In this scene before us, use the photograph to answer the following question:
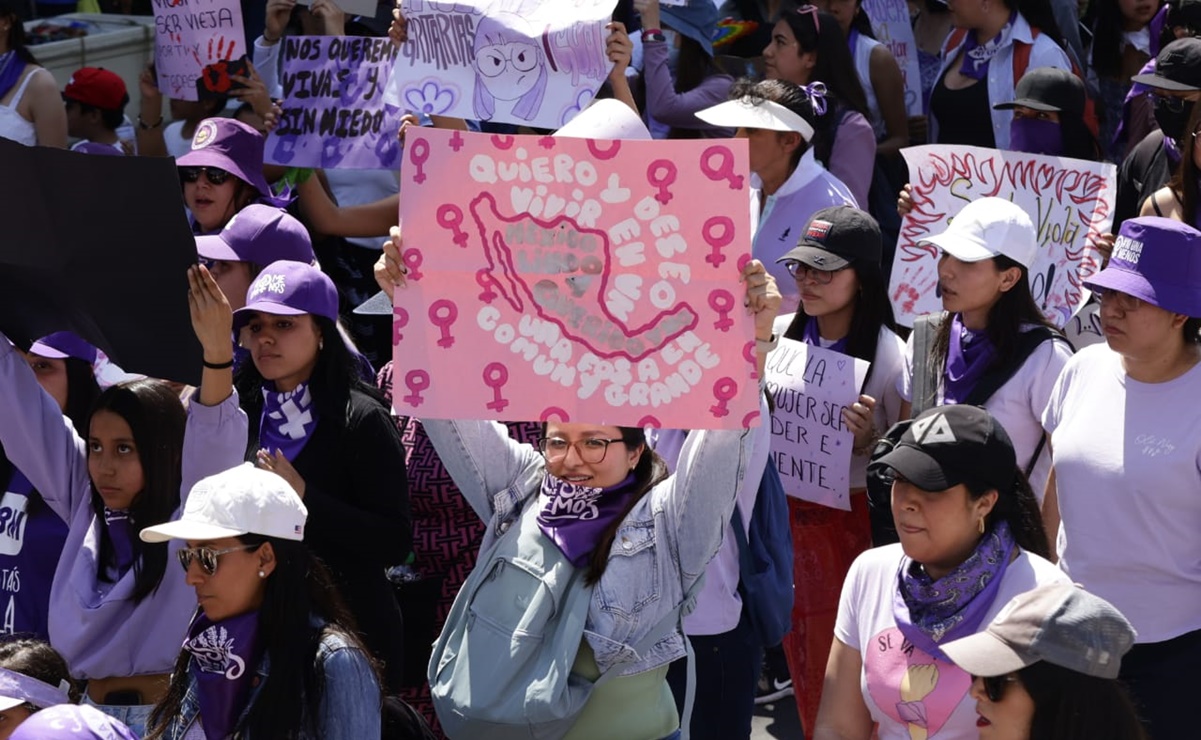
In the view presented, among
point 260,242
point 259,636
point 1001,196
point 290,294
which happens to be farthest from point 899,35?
point 259,636

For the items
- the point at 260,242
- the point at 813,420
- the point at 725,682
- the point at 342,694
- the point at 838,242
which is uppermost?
the point at 838,242

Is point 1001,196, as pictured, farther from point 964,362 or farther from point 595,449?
point 595,449

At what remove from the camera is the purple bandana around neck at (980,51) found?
8.20 m

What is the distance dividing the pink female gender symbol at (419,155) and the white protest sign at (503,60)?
2.30m

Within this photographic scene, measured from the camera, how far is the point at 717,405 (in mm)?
4176

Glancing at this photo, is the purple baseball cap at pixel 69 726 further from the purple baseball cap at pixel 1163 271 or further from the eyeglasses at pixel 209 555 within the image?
the purple baseball cap at pixel 1163 271

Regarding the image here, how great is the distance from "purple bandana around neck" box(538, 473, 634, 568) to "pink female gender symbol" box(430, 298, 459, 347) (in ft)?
1.43

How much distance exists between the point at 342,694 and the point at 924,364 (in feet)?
7.91

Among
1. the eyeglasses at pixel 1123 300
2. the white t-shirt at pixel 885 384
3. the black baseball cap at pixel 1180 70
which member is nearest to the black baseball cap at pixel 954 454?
the eyeglasses at pixel 1123 300

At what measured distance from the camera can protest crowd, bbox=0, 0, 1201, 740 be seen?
3.97 metres

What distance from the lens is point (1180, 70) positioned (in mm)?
6637

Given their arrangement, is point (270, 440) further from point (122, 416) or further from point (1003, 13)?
point (1003, 13)

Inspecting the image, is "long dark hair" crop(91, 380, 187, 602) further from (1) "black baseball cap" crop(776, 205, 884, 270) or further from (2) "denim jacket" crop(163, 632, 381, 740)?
(1) "black baseball cap" crop(776, 205, 884, 270)

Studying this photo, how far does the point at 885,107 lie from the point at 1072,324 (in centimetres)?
255
